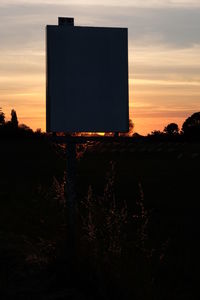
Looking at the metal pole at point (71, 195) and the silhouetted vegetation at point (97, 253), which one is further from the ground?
the metal pole at point (71, 195)

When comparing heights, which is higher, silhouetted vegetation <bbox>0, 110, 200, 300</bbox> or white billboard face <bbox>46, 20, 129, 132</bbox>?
white billboard face <bbox>46, 20, 129, 132</bbox>

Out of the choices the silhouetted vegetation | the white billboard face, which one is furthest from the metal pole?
the white billboard face

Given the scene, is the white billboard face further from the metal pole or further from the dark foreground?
the dark foreground

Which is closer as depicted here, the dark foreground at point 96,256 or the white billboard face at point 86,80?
the dark foreground at point 96,256

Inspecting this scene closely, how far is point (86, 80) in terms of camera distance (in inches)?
275

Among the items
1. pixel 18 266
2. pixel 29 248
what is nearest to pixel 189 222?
pixel 29 248

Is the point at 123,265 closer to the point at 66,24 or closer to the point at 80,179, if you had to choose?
the point at 66,24

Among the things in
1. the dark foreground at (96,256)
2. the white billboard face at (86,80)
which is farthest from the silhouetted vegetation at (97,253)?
the white billboard face at (86,80)

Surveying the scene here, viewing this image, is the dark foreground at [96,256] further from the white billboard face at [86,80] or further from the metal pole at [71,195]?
the white billboard face at [86,80]

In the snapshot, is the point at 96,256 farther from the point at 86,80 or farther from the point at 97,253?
the point at 86,80

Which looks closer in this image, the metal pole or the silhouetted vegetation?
the silhouetted vegetation

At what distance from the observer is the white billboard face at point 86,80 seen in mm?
6918

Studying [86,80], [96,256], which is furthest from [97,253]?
[86,80]

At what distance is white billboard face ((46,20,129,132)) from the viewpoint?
272 inches
